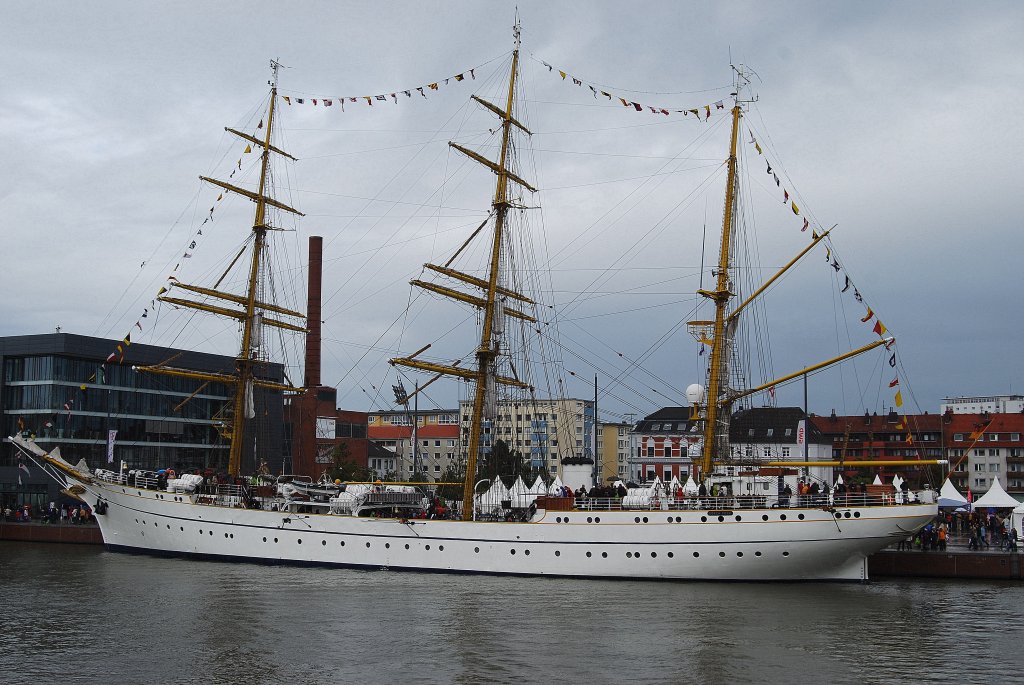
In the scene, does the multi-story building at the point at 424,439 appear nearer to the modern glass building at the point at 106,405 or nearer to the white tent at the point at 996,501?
the modern glass building at the point at 106,405

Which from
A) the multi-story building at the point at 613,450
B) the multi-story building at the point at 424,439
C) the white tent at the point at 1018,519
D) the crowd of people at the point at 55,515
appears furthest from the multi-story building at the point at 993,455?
the crowd of people at the point at 55,515

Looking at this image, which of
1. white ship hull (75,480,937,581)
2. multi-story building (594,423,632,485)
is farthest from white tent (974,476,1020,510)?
multi-story building (594,423,632,485)

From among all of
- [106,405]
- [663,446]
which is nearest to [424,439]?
[663,446]

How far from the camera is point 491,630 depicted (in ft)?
88.7

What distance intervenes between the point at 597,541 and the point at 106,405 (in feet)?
160

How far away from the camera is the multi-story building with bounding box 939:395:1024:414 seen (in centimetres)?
13000

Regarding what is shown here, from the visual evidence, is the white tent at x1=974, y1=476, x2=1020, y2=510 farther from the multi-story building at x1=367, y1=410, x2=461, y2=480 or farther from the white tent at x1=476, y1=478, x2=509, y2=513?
the multi-story building at x1=367, y1=410, x2=461, y2=480

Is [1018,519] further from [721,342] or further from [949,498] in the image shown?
[721,342]

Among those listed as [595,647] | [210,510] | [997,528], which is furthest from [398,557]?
[997,528]

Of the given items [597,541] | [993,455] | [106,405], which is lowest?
[597,541]

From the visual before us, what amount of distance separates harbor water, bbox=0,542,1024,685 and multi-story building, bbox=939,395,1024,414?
104811 mm

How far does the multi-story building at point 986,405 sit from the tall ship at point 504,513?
100351 mm

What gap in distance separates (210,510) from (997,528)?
3471 centimetres

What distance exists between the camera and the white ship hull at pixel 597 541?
3572 cm
